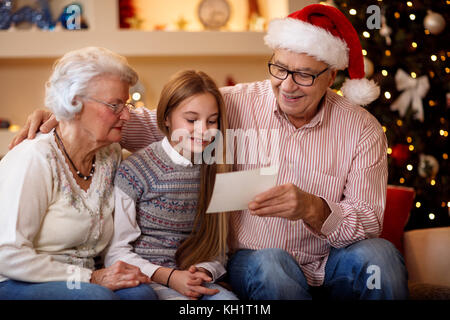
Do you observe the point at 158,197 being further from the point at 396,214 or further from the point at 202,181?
the point at 396,214

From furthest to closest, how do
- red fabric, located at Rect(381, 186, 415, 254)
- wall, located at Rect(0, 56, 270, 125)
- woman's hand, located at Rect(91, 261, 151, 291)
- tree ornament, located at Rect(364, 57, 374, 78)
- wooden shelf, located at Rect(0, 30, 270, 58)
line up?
wall, located at Rect(0, 56, 270, 125)
wooden shelf, located at Rect(0, 30, 270, 58)
tree ornament, located at Rect(364, 57, 374, 78)
red fabric, located at Rect(381, 186, 415, 254)
woman's hand, located at Rect(91, 261, 151, 291)

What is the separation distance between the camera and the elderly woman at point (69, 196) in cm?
138

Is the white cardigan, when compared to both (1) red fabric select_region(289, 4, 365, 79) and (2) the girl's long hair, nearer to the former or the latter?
(2) the girl's long hair

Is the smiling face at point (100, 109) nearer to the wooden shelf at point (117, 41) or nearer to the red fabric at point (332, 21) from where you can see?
the red fabric at point (332, 21)

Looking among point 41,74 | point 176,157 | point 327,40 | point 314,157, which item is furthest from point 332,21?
point 41,74

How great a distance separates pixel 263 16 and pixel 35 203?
2.88 metres

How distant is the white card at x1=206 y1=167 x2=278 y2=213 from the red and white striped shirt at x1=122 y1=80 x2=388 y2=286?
29 centimetres

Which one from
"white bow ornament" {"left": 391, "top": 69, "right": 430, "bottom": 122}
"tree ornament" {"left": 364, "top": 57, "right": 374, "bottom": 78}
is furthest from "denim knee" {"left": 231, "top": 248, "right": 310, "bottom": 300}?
"white bow ornament" {"left": 391, "top": 69, "right": 430, "bottom": 122}

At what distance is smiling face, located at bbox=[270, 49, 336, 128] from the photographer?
68.2 inches

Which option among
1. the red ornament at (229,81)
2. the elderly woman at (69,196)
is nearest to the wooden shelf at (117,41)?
the red ornament at (229,81)

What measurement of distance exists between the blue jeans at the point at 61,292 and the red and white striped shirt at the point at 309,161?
523mm

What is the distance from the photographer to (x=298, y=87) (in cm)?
173

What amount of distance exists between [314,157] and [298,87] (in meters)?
0.27
